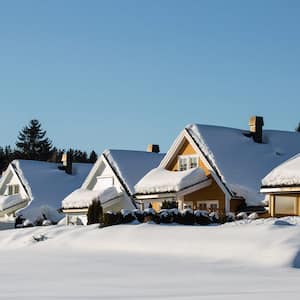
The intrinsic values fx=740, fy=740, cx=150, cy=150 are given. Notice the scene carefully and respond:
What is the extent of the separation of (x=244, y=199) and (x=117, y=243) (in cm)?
1370

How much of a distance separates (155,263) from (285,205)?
16.3 meters

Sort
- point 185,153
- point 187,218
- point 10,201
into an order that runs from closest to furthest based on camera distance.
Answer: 1. point 187,218
2. point 185,153
3. point 10,201

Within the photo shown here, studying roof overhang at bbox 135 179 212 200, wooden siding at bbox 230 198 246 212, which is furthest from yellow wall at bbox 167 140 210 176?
wooden siding at bbox 230 198 246 212

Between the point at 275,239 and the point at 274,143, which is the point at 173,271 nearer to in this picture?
the point at 275,239

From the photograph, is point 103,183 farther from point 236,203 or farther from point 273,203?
point 273,203

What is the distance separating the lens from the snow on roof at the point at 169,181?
3662 cm

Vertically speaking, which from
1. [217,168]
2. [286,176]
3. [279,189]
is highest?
[217,168]

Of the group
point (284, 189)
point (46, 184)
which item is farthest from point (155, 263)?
point (46, 184)

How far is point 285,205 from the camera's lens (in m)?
33.0

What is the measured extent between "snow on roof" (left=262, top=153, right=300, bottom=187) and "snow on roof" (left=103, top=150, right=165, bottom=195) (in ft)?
39.0

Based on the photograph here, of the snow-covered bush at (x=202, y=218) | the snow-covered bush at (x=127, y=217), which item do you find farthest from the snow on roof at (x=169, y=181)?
the snow-covered bush at (x=127, y=217)

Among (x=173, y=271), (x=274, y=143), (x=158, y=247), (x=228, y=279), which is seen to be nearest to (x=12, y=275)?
(x=173, y=271)

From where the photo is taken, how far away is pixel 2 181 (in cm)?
5666

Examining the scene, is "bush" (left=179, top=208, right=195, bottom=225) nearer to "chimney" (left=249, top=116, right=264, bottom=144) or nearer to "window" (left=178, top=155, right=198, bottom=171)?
"window" (left=178, top=155, right=198, bottom=171)
